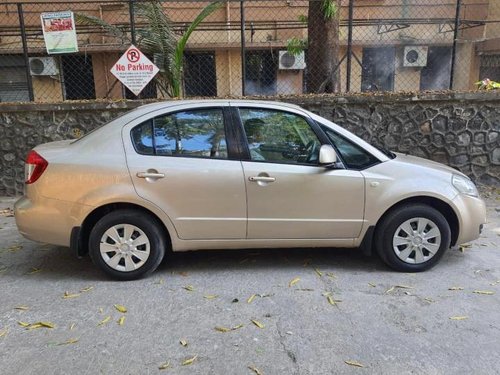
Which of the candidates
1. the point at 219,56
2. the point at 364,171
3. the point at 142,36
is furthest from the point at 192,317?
the point at 219,56

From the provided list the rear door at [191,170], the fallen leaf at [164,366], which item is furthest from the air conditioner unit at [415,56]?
the fallen leaf at [164,366]

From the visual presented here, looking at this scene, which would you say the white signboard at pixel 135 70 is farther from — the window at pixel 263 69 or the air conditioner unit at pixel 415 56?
the air conditioner unit at pixel 415 56

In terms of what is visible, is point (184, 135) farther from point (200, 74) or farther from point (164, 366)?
point (200, 74)

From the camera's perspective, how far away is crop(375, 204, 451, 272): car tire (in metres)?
4.13

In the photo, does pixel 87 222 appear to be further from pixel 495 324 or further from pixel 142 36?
pixel 142 36

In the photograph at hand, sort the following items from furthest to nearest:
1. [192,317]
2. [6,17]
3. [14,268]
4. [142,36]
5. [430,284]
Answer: [6,17] → [142,36] → [14,268] → [430,284] → [192,317]

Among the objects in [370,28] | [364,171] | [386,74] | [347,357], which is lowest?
[347,357]

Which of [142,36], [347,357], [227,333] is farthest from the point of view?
[142,36]

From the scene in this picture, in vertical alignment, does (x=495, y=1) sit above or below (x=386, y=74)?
above

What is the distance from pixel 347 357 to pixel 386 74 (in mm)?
10510

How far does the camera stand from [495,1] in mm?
12109

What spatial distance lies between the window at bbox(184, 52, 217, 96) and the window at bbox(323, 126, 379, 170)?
21.4 feet

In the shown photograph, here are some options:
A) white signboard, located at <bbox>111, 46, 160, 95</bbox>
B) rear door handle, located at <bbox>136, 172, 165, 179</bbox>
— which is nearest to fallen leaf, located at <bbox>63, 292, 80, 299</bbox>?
rear door handle, located at <bbox>136, 172, 165, 179</bbox>

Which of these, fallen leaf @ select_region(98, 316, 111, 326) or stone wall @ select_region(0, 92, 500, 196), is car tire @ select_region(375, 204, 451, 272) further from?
stone wall @ select_region(0, 92, 500, 196)
